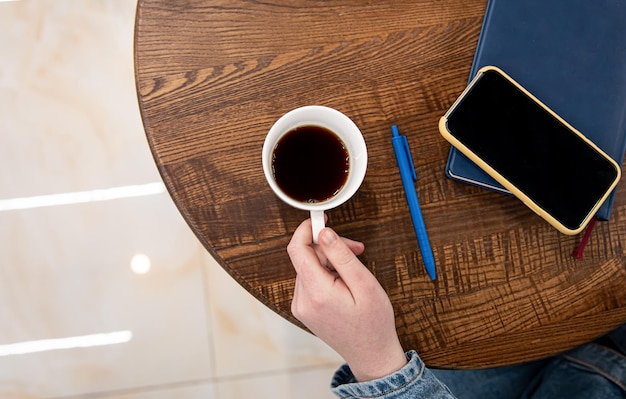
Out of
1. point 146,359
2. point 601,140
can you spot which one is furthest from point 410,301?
point 146,359

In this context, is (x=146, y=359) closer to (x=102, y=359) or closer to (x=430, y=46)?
(x=102, y=359)

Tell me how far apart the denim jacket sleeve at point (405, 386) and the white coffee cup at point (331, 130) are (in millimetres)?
214

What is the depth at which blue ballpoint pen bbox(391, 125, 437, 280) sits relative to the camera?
72 cm

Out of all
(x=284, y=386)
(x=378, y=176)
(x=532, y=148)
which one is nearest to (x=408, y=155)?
(x=378, y=176)

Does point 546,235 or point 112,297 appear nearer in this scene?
point 546,235

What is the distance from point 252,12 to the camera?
28.2 inches

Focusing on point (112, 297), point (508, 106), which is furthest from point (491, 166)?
point (112, 297)

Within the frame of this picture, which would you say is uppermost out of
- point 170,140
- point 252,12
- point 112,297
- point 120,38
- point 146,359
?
point 120,38

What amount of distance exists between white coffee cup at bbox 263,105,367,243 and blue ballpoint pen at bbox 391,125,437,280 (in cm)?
8

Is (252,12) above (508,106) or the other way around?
above

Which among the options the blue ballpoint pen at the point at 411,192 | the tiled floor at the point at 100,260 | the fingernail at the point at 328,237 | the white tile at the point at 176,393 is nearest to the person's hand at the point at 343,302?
the fingernail at the point at 328,237

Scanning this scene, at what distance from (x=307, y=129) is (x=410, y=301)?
0.96 feet

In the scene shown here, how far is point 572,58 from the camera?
713mm

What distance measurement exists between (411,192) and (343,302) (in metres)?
0.20
